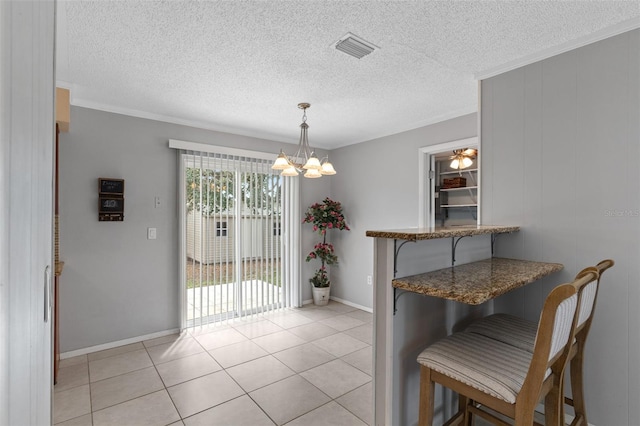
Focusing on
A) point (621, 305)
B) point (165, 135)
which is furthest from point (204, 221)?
point (621, 305)

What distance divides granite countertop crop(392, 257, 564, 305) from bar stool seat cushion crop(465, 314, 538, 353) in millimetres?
291

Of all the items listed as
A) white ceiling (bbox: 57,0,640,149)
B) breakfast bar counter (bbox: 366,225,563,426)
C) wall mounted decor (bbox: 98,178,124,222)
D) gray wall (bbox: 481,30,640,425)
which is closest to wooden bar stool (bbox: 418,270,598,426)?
breakfast bar counter (bbox: 366,225,563,426)

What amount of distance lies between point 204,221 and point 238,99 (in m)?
1.48

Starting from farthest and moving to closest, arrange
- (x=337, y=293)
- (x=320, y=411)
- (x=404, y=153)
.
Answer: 1. (x=337, y=293)
2. (x=404, y=153)
3. (x=320, y=411)

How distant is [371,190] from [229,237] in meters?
1.96

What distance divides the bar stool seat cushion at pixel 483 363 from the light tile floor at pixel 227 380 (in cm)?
92

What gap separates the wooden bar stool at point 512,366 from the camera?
1.13m

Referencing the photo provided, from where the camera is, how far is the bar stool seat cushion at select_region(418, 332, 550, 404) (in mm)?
1252

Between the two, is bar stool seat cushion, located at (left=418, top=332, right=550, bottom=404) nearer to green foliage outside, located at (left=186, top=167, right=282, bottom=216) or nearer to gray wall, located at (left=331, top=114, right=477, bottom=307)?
gray wall, located at (left=331, top=114, right=477, bottom=307)

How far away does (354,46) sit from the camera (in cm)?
208

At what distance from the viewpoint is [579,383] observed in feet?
5.65

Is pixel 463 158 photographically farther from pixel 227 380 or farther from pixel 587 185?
pixel 227 380

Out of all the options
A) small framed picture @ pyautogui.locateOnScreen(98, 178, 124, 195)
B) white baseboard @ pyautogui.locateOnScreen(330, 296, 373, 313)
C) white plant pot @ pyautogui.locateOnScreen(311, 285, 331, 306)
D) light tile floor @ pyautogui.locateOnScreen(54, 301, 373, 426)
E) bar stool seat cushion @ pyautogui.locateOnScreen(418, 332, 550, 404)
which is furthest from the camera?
white plant pot @ pyautogui.locateOnScreen(311, 285, 331, 306)

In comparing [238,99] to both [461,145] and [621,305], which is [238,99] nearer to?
[461,145]
